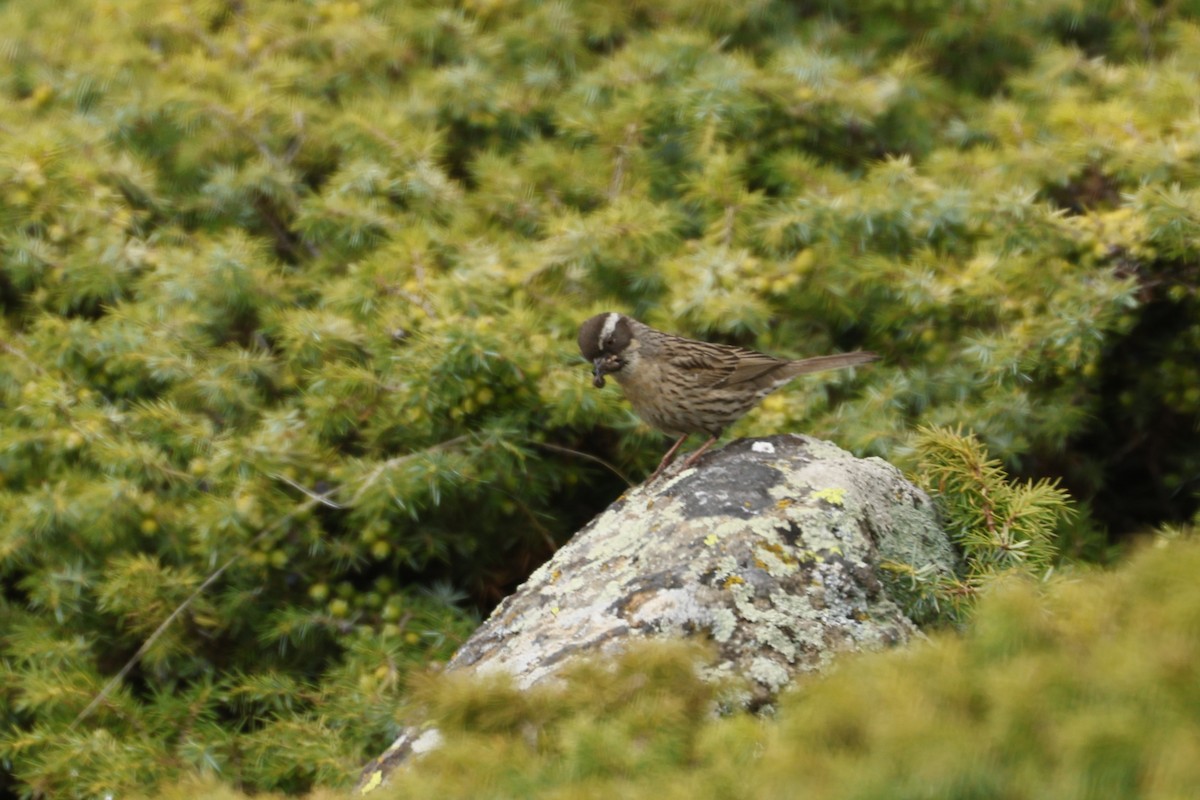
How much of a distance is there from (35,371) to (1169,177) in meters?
5.01

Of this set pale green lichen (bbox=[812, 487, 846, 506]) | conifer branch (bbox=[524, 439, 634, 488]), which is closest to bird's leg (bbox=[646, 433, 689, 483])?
conifer branch (bbox=[524, 439, 634, 488])

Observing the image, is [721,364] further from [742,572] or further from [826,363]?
[742,572]

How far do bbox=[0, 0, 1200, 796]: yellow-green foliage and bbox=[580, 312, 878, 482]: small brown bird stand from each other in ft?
0.38

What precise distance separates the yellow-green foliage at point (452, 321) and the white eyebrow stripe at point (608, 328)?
212 millimetres

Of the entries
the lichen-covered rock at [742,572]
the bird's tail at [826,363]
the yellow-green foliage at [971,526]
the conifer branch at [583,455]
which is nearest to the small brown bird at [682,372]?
the bird's tail at [826,363]

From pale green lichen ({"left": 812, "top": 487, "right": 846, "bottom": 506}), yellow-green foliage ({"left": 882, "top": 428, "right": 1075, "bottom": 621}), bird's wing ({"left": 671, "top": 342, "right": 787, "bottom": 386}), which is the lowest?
bird's wing ({"left": 671, "top": 342, "right": 787, "bottom": 386})

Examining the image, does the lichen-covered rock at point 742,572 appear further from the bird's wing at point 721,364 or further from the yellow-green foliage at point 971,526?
the bird's wing at point 721,364

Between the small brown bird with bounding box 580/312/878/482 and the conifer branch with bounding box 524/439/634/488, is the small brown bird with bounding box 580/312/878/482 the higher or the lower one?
the higher one

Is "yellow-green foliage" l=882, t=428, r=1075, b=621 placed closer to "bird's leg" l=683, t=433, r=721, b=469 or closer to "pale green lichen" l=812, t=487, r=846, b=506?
"pale green lichen" l=812, t=487, r=846, b=506

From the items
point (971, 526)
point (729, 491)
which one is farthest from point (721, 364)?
point (971, 526)

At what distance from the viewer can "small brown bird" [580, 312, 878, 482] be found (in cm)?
516

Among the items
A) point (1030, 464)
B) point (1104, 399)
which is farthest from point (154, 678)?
point (1104, 399)

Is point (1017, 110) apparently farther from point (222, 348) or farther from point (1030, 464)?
point (222, 348)

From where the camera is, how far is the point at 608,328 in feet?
17.1
